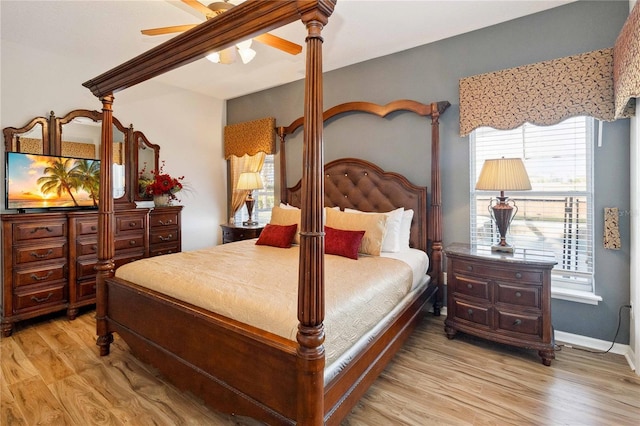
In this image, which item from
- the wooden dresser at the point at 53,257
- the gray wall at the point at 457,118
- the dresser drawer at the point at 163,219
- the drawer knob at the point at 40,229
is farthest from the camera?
the dresser drawer at the point at 163,219

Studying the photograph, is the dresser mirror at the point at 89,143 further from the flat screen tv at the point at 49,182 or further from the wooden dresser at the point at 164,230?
the wooden dresser at the point at 164,230

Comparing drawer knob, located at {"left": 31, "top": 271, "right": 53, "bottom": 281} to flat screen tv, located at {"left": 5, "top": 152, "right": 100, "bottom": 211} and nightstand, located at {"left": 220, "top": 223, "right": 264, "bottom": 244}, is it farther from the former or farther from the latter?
nightstand, located at {"left": 220, "top": 223, "right": 264, "bottom": 244}

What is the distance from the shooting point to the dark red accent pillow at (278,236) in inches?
127

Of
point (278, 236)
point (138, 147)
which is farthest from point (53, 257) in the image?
point (278, 236)

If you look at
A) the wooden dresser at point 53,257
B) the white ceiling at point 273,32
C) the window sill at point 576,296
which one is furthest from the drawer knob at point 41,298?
the window sill at point 576,296

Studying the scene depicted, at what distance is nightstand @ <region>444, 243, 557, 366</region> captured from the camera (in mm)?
2303

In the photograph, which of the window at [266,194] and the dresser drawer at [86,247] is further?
the window at [266,194]

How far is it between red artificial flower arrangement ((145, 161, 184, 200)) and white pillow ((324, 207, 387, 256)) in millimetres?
2326

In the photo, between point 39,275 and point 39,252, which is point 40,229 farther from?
point 39,275

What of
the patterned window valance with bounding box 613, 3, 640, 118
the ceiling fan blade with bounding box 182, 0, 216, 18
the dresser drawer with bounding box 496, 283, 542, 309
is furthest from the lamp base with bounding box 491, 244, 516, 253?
the ceiling fan blade with bounding box 182, 0, 216, 18

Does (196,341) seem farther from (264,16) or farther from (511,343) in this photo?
(511,343)

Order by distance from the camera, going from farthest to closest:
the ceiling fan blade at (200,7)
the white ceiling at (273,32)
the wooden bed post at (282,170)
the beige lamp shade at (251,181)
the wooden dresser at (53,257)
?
the beige lamp shade at (251,181)
the wooden bed post at (282,170)
the wooden dresser at (53,257)
the white ceiling at (273,32)
the ceiling fan blade at (200,7)

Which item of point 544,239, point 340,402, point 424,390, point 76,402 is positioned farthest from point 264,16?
point 544,239

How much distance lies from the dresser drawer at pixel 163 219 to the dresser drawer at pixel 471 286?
11.2 feet
